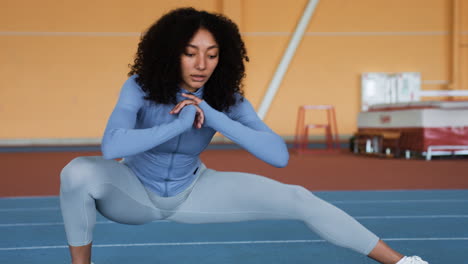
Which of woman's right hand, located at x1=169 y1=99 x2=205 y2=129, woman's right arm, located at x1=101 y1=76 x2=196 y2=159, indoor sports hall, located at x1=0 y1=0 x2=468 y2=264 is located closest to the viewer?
woman's right arm, located at x1=101 y1=76 x2=196 y2=159

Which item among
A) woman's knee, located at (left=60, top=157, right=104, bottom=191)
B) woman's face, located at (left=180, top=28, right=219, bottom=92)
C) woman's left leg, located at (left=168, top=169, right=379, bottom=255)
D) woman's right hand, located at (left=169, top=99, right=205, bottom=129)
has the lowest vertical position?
woman's left leg, located at (left=168, top=169, right=379, bottom=255)

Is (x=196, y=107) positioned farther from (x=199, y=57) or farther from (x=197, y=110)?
(x=199, y=57)

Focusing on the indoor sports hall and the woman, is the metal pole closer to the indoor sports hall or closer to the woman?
the indoor sports hall

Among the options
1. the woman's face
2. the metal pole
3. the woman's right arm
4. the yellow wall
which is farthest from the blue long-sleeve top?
the yellow wall

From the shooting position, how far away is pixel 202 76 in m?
1.67

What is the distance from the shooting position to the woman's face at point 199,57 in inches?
64.6

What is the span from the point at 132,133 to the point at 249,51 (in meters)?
9.23

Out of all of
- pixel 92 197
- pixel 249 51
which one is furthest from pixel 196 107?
pixel 249 51

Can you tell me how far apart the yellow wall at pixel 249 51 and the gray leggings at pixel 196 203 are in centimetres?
894

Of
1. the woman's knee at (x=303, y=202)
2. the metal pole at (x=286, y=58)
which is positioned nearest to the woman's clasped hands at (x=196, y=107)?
the woman's knee at (x=303, y=202)

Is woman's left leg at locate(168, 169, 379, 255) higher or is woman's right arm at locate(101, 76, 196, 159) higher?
woman's right arm at locate(101, 76, 196, 159)

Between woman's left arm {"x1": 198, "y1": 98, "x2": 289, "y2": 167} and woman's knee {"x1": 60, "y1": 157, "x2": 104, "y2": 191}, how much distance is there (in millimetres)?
395

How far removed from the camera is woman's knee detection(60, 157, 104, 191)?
1.52 m

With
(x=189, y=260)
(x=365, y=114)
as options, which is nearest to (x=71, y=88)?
(x=365, y=114)
